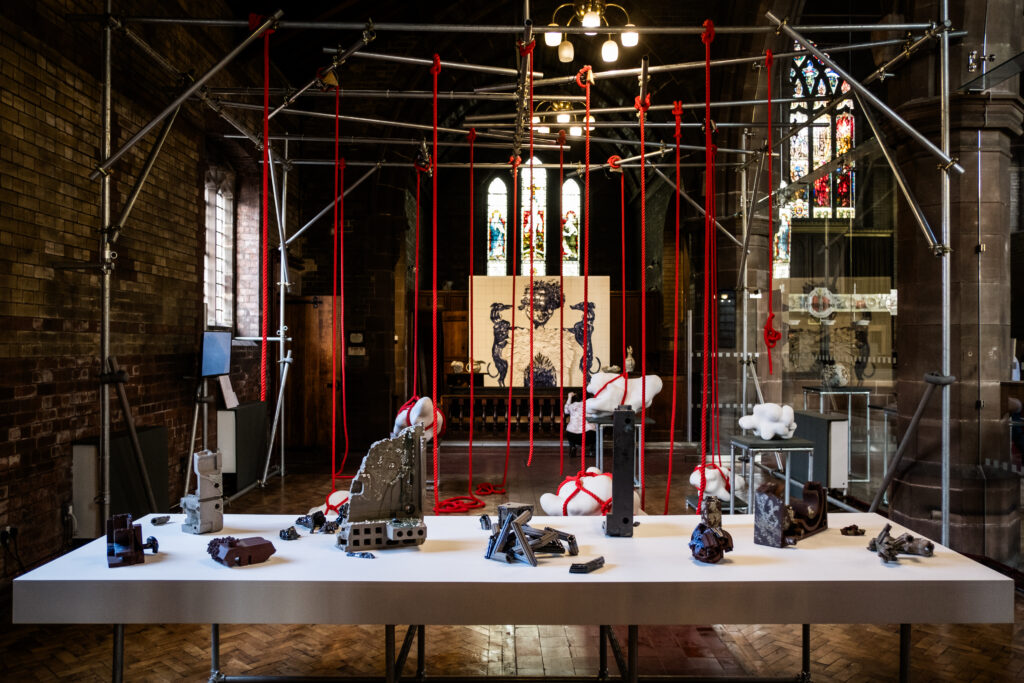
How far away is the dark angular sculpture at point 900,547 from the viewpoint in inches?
76.9

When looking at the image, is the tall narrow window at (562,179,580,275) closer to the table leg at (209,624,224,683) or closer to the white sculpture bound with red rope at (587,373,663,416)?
the white sculpture bound with red rope at (587,373,663,416)

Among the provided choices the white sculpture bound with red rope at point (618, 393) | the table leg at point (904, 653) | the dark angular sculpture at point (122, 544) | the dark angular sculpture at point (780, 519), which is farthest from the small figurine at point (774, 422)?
the dark angular sculpture at point (122, 544)

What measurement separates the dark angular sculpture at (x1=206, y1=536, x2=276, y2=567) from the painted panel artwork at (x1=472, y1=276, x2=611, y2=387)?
23.1 ft

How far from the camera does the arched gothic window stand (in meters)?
6.31

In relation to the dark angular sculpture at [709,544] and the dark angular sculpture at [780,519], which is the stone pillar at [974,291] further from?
the dark angular sculpture at [709,544]

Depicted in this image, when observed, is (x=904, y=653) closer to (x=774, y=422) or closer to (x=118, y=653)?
(x=118, y=653)

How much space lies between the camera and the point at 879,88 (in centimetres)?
718

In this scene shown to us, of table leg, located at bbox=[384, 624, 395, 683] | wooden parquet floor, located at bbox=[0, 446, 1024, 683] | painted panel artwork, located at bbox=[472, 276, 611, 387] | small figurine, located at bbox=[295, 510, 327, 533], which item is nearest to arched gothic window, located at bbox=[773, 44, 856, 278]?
painted panel artwork, located at bbox=[472, 276, 611, 387]

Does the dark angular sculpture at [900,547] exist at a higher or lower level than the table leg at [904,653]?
higher

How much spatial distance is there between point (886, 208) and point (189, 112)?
6.27 m

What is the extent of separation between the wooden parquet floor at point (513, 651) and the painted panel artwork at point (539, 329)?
5957 millimetres

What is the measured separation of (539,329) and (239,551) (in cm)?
759

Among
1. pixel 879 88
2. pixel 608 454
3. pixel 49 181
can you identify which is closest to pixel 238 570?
pixel 49 181

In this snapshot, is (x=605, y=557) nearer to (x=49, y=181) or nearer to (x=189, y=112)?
(x=49, y=181)
